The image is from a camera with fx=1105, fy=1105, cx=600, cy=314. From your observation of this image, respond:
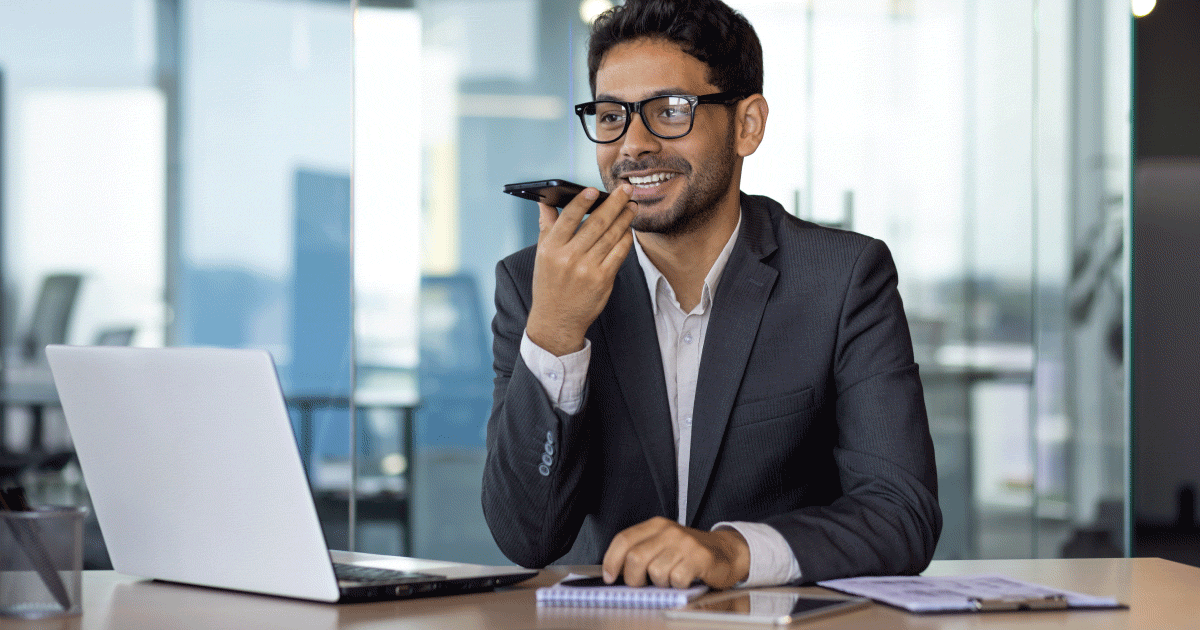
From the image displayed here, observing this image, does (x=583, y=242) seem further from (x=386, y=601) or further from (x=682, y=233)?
(x=386, y=601)

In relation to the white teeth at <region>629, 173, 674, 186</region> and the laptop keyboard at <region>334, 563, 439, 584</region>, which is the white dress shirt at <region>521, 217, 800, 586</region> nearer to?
the white teeth at <region>629, 173, 674, 186</region>

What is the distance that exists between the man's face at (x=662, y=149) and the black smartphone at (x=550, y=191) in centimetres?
27

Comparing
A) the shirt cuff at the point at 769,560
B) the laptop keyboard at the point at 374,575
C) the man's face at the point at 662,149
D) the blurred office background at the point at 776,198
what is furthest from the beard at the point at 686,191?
the blurred office background at the point at 776,198

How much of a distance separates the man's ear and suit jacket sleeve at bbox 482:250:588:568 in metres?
0.60

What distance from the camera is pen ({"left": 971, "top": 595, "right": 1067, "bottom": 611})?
109 cm

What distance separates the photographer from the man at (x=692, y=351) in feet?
4.94

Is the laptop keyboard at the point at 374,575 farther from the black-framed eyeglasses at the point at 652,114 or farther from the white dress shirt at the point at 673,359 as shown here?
the black-framed eyeglasses at the point at 652,114

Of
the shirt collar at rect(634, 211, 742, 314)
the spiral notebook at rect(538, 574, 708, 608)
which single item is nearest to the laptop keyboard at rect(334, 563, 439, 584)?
the spiral notebook at rect(538, 574, 708, 608)

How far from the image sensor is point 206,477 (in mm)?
1084

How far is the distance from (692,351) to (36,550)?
1041 millimetres

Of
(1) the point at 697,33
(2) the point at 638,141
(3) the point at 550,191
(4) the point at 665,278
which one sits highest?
(1) the point at 697,33

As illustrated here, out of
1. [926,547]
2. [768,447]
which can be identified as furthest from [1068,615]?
[768,447]

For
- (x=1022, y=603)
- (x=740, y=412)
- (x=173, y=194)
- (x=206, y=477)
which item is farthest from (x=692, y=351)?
(x=173, y=194)

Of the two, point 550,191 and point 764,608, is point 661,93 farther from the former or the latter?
point 764,608
